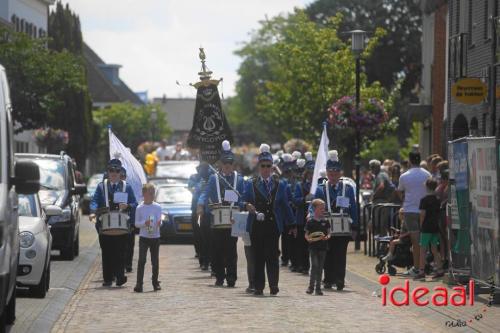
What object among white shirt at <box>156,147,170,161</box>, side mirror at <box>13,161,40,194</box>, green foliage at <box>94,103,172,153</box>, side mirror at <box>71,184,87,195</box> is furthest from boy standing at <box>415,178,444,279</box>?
green foliage at <box>94,103,172,153</box>

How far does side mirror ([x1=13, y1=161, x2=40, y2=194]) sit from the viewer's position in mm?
12680

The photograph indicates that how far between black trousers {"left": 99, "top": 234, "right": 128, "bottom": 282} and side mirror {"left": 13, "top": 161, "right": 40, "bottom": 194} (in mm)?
7178

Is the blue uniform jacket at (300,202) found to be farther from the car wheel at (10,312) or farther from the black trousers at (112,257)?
the car wheel at (10,312)

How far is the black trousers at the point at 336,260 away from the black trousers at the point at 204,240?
306cm

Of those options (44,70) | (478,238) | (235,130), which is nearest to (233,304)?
(478,238)

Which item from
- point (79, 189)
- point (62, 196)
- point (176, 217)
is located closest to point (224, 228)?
point (79, 189)

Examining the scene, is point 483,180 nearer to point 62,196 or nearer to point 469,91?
point 469,91

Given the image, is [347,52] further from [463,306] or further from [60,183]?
[463,306]

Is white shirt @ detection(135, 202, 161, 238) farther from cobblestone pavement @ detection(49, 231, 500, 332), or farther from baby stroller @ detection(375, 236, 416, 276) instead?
baby stroller @ detection(375, 236, 416, 276)

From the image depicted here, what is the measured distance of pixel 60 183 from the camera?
27000 millimetres

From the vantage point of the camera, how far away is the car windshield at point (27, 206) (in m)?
18.6

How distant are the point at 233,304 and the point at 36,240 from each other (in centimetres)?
240

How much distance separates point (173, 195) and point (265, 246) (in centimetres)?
1656

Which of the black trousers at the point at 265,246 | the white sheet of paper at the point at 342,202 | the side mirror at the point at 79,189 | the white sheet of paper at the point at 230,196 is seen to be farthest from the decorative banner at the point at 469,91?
the side mirror at the point at 79,189
